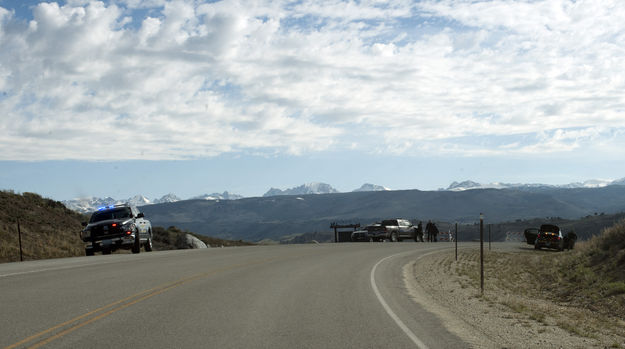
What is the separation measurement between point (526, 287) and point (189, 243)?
2424cm

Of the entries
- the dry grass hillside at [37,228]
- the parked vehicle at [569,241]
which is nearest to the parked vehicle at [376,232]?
the parked vehicle at [569,241]

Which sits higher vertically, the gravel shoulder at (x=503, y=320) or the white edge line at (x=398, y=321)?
the white edge line at (x=398, y=321)

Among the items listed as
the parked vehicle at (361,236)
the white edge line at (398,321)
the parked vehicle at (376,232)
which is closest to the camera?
the white edge line at (398,321)

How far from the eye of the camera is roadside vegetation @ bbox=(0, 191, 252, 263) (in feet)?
101

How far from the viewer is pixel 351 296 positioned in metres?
13.4

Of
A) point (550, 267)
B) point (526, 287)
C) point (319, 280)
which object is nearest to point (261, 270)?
point (319, 280)

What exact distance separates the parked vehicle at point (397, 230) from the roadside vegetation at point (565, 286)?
659 inches

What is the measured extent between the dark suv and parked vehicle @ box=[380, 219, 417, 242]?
25.5m

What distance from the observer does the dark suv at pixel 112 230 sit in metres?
27.5

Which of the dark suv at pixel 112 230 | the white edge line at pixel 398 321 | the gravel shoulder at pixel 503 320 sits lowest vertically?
the gravel shoulder at pixel 503 320

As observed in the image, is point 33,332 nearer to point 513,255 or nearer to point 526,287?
point 526,287

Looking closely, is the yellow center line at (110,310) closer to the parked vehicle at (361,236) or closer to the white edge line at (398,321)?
the white edge line at (398,321)

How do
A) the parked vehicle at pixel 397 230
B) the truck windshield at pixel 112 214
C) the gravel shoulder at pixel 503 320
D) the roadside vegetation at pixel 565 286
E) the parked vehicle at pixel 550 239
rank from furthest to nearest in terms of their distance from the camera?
the parked vehicle at pixel 397 230 → the parked vehicle at pixel 550 239 → the truck windshield at pixel 112 214 → the roadside vegetation at pixel 565 286 → the gravel shoulder at pixel 503 320

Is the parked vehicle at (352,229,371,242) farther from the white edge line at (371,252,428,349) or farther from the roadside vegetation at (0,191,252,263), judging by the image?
the white edge line at (371,252,428,349)
